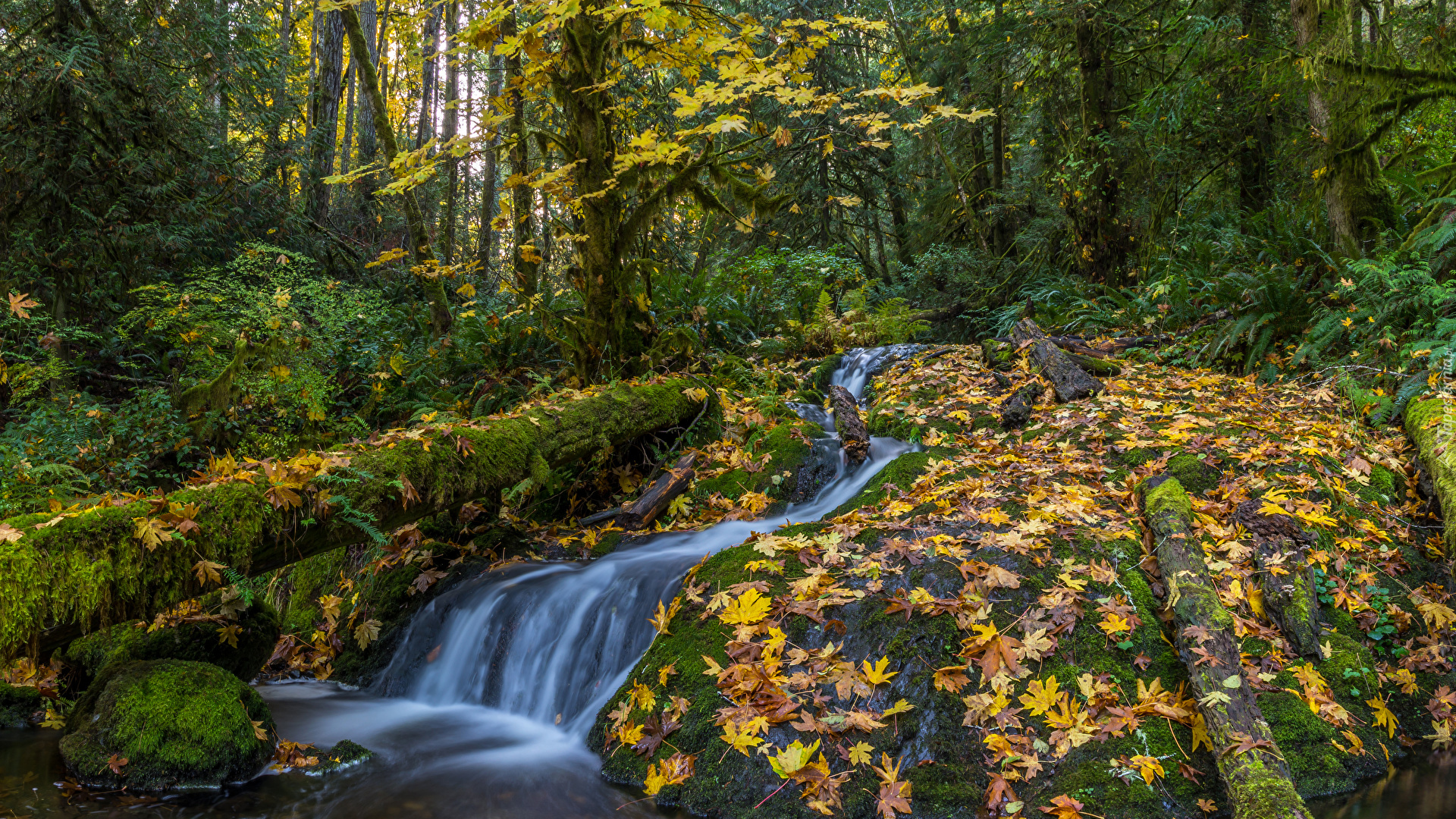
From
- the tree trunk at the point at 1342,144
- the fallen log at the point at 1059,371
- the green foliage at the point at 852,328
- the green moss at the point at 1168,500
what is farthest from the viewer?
the green foliage at the point at 852,328

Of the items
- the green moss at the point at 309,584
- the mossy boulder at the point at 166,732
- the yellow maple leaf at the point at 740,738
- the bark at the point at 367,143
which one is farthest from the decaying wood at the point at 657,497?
the bark at the point at 367,143

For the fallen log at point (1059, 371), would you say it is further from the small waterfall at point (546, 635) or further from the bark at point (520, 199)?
the bark at point (520, 199)

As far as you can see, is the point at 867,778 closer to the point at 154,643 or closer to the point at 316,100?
the point at 154,643

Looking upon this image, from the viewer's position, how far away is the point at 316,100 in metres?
12.5

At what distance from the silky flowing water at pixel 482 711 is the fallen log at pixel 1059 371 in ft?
9.51

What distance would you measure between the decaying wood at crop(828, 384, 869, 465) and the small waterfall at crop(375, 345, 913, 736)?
1.74 m

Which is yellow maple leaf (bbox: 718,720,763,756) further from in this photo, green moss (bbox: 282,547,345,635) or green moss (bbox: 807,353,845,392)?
green moss (bbox: 807,353,845,392)

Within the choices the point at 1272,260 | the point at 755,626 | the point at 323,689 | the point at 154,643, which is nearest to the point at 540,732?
the point at 755,626

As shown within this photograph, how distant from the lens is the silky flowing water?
3.37 m

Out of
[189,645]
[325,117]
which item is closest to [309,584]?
[189,645]

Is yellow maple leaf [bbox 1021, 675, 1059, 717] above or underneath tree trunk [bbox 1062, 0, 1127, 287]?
underneath

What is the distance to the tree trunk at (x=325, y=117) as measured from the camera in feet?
37.8

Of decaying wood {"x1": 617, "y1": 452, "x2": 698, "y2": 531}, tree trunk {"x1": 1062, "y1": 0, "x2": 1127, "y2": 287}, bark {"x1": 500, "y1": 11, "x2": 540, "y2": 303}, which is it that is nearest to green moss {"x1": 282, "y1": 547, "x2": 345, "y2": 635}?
decaying wood {"x1": 617, "y1": 452, "x2": 698, "y2": 531}

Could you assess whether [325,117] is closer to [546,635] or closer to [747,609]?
[546,635]
